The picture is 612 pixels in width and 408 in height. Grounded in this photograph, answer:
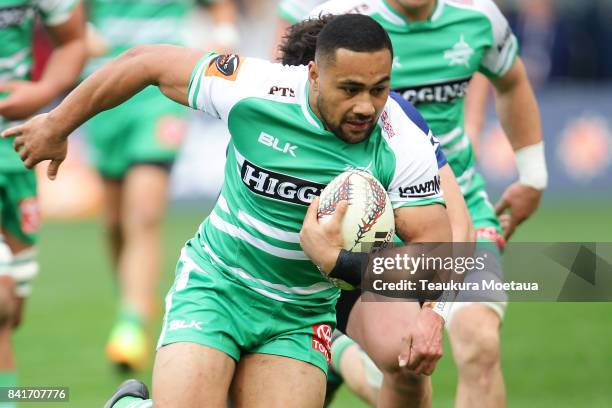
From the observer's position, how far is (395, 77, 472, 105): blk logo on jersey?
6.37 m

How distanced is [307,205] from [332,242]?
1.13 ft

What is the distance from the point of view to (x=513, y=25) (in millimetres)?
21438

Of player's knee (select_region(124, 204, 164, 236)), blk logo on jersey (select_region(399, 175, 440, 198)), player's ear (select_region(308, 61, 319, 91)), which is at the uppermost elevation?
player's ear (select_region(308, 61, 319, 91))

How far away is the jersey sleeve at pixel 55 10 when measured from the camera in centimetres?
693

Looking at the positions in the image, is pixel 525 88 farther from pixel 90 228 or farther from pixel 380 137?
pixel 90 228

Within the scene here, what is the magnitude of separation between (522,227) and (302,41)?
10.6 metres

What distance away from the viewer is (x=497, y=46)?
21.3 ft

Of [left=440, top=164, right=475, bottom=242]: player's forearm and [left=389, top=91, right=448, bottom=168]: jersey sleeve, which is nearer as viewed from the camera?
[left=389, top=91, right=448, bottom=168]: jersey sleeve

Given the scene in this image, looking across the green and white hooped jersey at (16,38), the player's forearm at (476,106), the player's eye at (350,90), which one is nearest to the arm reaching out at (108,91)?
the player's eye at (350,90)

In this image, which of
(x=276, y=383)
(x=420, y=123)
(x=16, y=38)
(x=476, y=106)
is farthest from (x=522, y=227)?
(x=276, y=383)

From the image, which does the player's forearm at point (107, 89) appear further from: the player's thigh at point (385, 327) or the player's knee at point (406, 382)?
the player's knee at point (406, 382)

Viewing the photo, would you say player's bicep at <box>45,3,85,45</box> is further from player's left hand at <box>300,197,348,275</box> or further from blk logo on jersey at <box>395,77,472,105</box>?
player's left hand at <box>300,197,348,275</box>

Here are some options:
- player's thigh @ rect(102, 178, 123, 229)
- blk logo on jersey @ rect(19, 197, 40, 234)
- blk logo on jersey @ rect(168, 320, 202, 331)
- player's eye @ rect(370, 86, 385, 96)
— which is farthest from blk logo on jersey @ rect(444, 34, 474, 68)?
player's thigh @ rect(102, 178, 123, 229)

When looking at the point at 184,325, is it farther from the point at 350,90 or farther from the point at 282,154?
the point at 350,90
